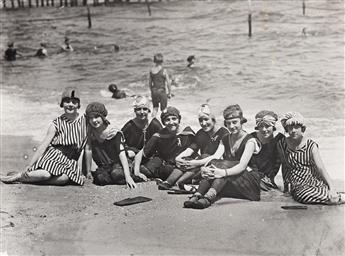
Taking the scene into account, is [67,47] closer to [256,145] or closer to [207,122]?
[207,122]

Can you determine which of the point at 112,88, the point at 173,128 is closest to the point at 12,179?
the point at 173,128

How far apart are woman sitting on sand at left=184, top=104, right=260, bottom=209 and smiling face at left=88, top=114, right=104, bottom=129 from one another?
88 cm

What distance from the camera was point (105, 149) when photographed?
148 inches

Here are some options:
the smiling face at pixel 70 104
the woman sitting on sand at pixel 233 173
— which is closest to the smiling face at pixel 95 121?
the smiling face at pixel 70 104

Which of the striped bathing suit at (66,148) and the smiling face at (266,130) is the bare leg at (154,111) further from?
the smiling face at (266,130)

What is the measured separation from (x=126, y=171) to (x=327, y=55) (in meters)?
1.78

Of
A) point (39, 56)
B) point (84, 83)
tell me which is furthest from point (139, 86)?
point (39, 56)

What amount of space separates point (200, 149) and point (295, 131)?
678mm

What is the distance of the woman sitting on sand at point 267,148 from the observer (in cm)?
336

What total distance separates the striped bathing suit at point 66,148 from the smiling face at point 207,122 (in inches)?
35.7

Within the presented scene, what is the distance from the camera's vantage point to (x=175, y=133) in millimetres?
3639

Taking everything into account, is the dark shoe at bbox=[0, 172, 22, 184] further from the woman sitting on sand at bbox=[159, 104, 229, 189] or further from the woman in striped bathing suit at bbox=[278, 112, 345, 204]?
the woman in striped bathing suit at bbox=[278, 112, 345, 204]

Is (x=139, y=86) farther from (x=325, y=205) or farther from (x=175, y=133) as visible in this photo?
(x=325, y=205)

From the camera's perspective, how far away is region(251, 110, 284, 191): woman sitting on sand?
3359 millimetres
